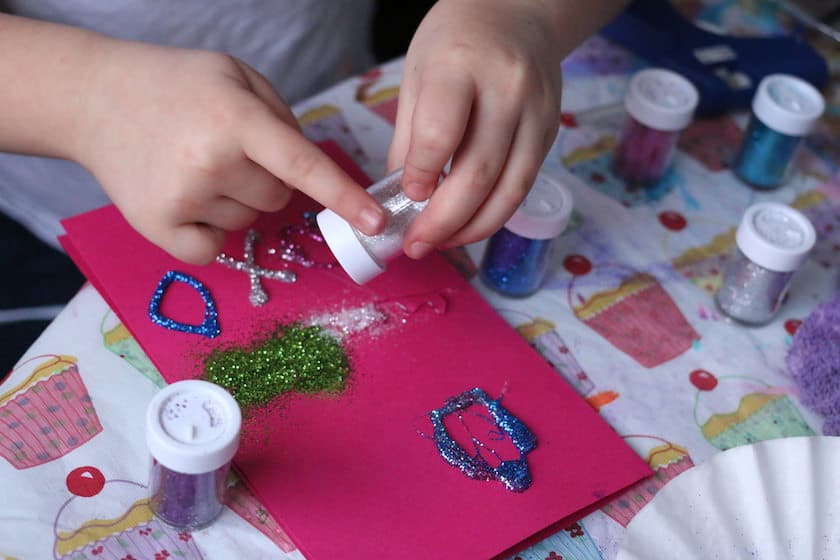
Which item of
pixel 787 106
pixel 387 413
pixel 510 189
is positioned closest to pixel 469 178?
pixel 510 189

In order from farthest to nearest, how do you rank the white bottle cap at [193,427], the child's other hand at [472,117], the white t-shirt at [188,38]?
the white t-shirt at [188,38], the child's other hand at [472,117], the white bottle cap at [193,427]

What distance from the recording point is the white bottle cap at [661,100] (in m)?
0.74

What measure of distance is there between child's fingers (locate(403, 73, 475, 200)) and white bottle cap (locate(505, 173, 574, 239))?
0.10m

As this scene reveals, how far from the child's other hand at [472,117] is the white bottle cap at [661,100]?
0.14 meters

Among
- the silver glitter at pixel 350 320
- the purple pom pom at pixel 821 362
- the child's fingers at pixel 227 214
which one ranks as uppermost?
the child's fingers at pixel 227 214

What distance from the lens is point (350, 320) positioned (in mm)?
600

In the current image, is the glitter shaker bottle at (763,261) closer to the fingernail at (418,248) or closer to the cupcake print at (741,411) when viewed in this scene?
the cupcake print at (741,411)

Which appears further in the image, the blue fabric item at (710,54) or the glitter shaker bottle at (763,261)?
the blue fabric item at (710,54)

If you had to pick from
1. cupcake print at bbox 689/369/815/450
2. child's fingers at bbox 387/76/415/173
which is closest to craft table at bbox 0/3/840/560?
cupcake print at bbox 689/369/815/450

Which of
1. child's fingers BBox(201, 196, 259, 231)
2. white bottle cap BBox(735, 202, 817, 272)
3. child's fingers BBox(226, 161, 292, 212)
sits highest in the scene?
child's fingers BBox(226, 161, 292, 212)

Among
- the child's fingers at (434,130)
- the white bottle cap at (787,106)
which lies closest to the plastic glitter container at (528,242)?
the child's fingers at (434,130)

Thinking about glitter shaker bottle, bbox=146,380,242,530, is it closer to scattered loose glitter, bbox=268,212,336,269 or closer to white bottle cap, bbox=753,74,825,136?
scattered loose glitter, bbox=268,212,336,269

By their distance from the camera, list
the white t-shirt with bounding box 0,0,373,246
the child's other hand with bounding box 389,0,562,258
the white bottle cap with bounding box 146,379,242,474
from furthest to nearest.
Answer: the white t-shirt with bounding box 0,0,373,246 → the child's other hand with bounding box 389,0,562,258 → the white bottle cap with bounding box 146,379,242,474

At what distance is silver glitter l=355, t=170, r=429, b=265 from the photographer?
554mm
